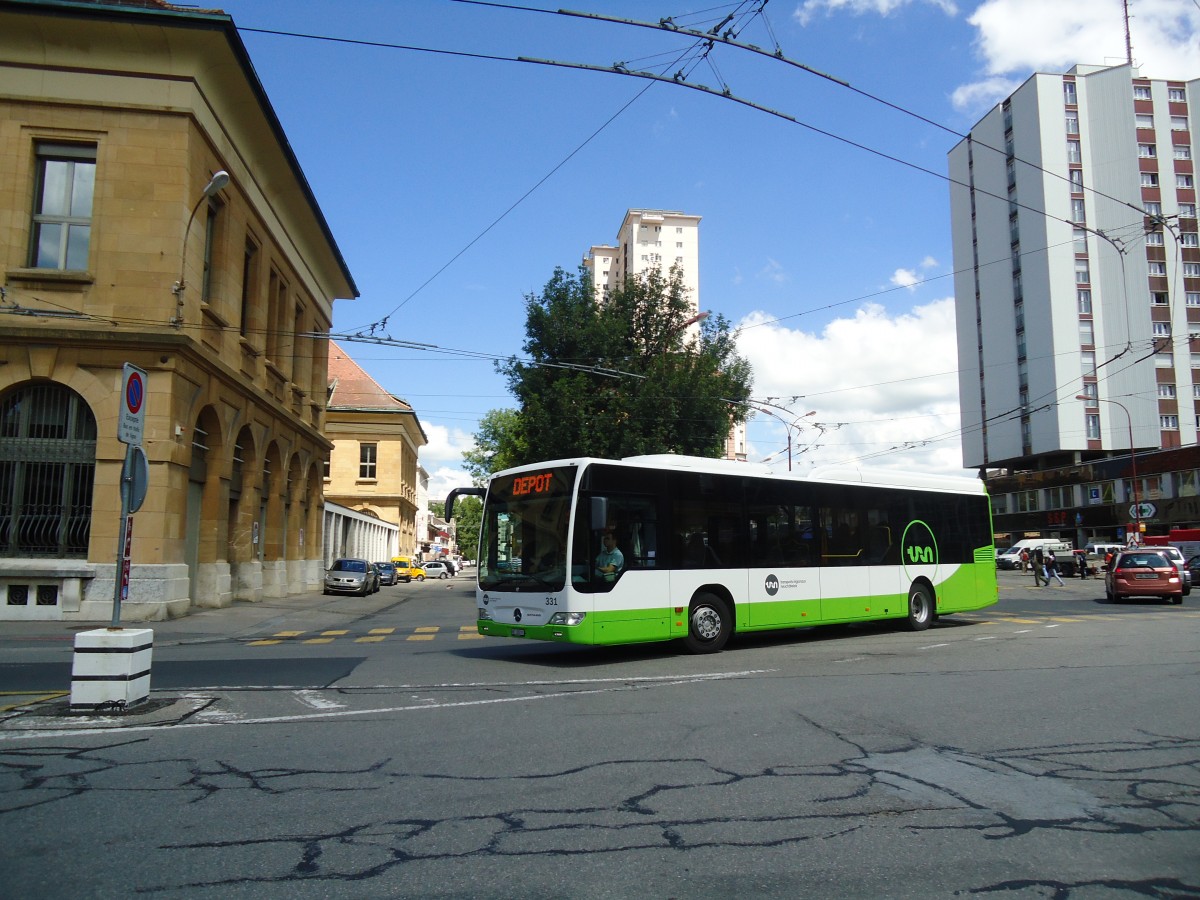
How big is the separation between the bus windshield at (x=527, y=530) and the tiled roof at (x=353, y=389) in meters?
58.2

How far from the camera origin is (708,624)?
13633 mm

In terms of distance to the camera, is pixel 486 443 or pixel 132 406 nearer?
pixel 132 406

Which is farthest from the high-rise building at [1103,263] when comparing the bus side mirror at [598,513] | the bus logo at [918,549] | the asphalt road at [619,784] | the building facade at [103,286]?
the asphalt road at [619,784]

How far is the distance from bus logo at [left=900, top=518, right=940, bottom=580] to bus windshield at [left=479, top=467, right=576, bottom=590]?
25.3 feet

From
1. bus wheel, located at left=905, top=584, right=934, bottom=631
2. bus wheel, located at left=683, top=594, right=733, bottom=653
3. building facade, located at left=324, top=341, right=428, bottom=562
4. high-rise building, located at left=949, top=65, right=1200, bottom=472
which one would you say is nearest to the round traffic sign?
bus wheel, located at left=683, top=594, right=733, bottom=653

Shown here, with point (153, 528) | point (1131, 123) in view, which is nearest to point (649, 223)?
point (1131, 123)

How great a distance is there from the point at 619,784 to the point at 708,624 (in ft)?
26.2

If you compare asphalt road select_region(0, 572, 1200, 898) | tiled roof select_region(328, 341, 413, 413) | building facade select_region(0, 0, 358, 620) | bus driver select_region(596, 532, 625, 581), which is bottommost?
asphalt road select_region(0, 572, 1200, 898)

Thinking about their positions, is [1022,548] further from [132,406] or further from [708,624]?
[132,406]

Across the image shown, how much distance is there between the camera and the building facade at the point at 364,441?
7006 centimetres

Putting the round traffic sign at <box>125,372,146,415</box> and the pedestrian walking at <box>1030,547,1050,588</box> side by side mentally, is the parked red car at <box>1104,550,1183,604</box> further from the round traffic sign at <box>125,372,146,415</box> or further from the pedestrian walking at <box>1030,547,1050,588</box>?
the round traffic sign at <box>125,372,146,415</box>

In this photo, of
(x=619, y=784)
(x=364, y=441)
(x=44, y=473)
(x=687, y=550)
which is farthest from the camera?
(x=364, y=441)

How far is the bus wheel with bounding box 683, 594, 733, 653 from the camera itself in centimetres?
1345

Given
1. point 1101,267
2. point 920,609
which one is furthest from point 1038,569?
point 1101,267
